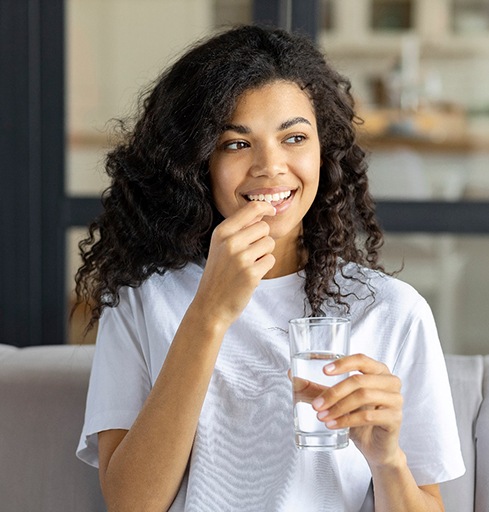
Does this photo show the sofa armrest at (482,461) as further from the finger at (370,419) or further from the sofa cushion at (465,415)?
the finger at (370,419)

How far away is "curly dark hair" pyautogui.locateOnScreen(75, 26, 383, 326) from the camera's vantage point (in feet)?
5.66

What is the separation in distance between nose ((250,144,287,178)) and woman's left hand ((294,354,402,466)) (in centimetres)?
39

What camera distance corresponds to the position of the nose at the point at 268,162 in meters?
1.64

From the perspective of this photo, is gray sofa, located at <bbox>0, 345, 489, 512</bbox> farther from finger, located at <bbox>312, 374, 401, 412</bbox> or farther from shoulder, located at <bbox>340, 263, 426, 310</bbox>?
finger, located at <bbox>312, 374, 401, 412</bbox>

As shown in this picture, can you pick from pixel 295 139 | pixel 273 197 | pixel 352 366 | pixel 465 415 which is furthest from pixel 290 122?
pixel 465 415

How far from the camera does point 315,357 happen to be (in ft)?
4.46

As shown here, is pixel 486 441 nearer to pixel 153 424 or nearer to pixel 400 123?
pixel 153 424

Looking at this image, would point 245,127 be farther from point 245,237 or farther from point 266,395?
point 266,395

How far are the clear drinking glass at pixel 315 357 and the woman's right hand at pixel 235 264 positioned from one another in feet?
0.58

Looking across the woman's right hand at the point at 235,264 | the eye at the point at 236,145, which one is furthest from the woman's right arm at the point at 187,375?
the eye at the point at 236,145

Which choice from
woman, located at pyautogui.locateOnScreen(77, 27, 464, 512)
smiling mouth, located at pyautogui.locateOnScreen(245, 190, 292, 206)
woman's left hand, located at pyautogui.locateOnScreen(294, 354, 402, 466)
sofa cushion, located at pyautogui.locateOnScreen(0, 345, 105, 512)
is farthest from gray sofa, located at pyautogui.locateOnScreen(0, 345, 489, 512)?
smiling mouth, located at pyautogui.locateOnScreen(245, 190, 292, 206)

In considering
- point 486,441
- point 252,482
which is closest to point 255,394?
point 252,482

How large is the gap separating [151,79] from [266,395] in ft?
5.78

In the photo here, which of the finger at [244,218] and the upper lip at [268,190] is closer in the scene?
the finger at [244,218]
